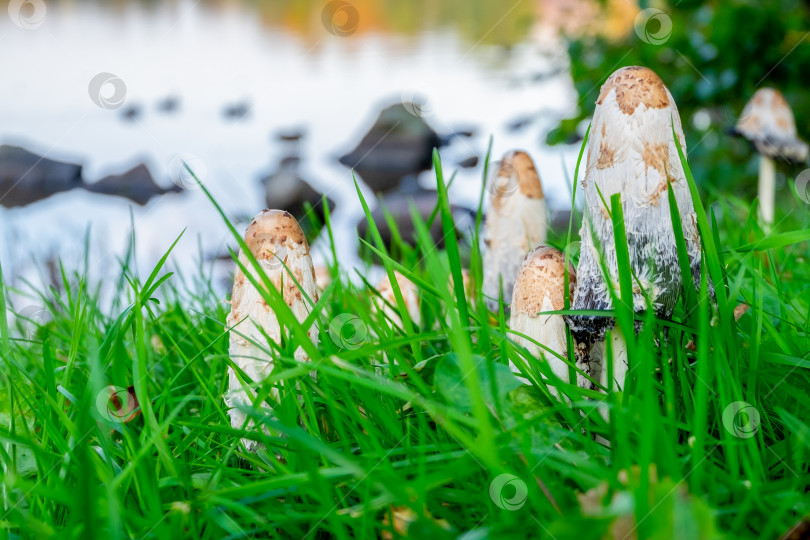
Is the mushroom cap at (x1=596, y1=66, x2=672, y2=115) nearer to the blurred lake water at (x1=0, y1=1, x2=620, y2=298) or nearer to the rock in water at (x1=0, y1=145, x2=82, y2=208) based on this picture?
the blurred lake water at (x1=0, y1=1, x2=620, y2=298)

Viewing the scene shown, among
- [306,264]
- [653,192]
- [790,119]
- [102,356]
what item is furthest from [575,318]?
[790,119]

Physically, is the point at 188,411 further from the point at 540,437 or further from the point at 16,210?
the point at 16,210

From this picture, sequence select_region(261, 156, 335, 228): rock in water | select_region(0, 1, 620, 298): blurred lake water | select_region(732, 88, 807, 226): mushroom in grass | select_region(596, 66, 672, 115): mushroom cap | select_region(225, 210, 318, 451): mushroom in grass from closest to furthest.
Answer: select_region(596, 66, 672, 115): mushroom cap
select_region(225, 210, 318, 451): mushroom in grass
select_region(732, 88, 807, 226): mushroom in grass
select_region(0, 1, 620, 298): blurred lake water
select_region(261, 156, 335, 228): rock in water

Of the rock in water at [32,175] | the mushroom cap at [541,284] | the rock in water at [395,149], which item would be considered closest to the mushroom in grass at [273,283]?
the mushroom cap at [541,284]

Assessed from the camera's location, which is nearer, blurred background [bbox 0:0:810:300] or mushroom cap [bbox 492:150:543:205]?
mushroom cap [bbox 492:150:543:205]

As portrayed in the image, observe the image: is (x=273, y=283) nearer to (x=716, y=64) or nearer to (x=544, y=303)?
(x=544, y=303)

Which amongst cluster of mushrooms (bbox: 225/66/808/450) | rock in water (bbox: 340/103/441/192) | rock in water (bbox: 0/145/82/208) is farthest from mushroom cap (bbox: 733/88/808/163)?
rock in water (bbox: 0/145/82/208)

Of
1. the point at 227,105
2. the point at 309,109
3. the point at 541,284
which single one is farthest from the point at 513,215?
the point at 309,109
